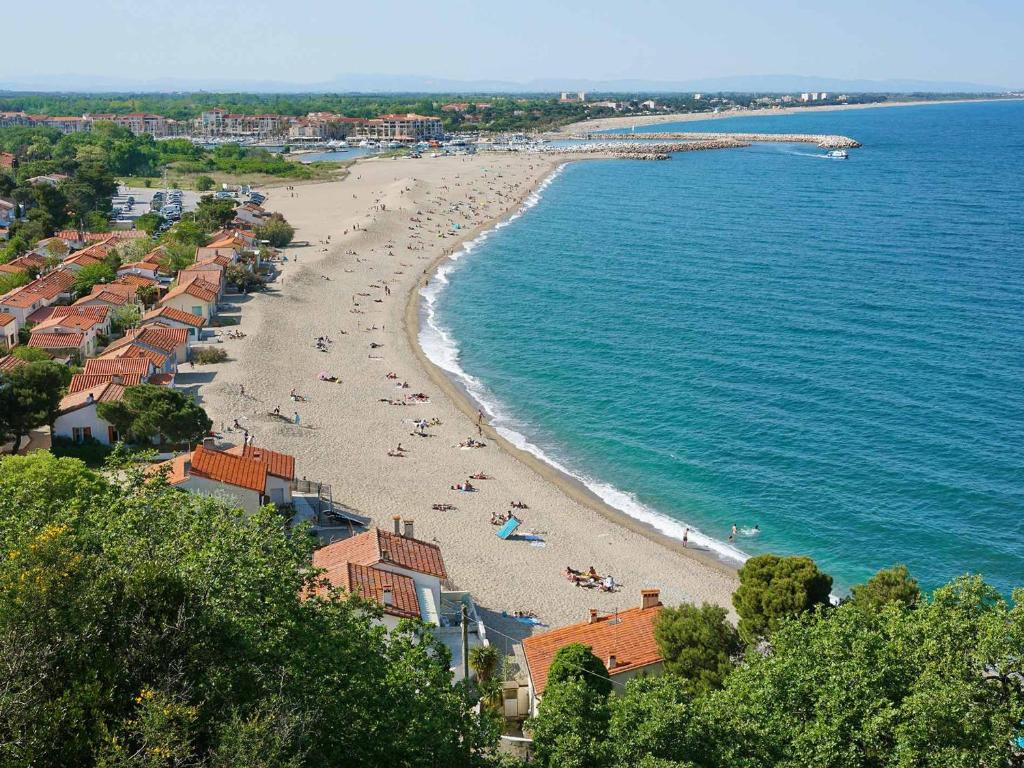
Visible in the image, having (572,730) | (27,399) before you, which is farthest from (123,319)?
(572,730)

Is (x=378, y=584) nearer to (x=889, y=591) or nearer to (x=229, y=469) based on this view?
(x=229, y=469)

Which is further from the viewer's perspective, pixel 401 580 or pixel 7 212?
pixel 7 212

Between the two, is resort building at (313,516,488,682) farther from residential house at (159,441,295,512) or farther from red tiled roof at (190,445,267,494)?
red tiled roof at (190,445,267,494)

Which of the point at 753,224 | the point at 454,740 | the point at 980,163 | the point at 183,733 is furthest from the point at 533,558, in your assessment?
the point at 980,163

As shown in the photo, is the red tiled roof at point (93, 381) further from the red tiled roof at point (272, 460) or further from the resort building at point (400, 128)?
the resort building at point (400, 128)

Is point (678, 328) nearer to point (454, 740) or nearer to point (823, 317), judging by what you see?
point (823, 317)
